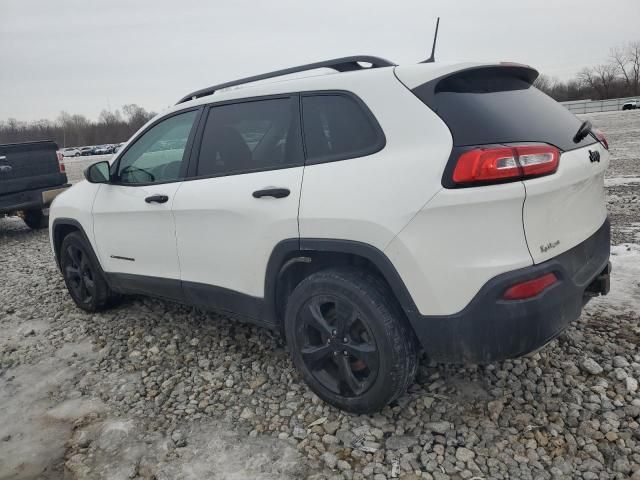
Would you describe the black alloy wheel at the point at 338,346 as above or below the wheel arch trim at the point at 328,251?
Answer: below

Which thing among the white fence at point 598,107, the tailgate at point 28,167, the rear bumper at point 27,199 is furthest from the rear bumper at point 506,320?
the white fence at point 598,107

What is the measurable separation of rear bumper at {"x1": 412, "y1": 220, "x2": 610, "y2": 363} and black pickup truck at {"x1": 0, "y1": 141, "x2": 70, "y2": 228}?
316 inches

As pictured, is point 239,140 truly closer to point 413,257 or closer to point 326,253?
point 326,253

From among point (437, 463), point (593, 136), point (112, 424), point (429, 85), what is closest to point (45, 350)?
point (112, 424)

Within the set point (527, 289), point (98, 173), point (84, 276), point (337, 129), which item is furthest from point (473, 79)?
point (84, 276)

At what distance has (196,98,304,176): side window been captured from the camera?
289cm

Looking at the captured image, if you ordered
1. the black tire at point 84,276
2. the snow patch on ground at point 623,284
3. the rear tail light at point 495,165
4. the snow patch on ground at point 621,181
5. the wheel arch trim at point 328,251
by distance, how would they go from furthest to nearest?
1. the snow patch on ground at point 621,181
2. the black tire at point 84,276
3. the snow patch on ground at point 623,284
4. the wheel arch trim at point 328,251
5. the rear tail light at point 495,165

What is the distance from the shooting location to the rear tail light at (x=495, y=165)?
216 centimetres

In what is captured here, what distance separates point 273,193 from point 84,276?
104 inches

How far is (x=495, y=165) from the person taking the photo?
2.16m

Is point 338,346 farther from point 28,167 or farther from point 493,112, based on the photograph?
point 28,167

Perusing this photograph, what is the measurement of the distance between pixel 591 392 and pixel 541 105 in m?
1.59

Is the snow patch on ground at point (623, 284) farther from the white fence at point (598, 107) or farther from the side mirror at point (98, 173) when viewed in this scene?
the white fence at point (598, 107)

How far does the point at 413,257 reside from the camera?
2.30 meters
